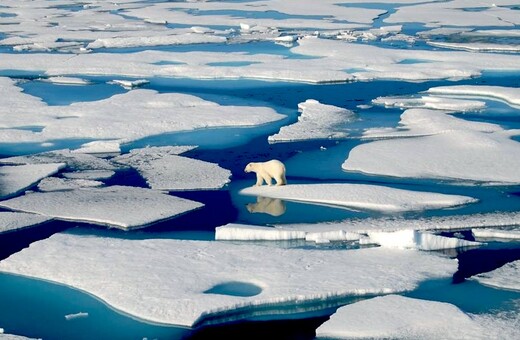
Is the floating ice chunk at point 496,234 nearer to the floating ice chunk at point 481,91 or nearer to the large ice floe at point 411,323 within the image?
the large ice floe at point 411,323

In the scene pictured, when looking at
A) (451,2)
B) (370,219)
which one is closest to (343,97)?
(370,219)

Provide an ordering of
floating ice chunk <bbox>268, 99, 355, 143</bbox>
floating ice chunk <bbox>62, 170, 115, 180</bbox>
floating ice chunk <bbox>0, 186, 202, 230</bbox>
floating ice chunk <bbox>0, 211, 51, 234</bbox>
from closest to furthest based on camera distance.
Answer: floating ice chunk <bbox>0, 211, 51, 234</bbox> → floating ice chunk <bbox>0, 186, 202, 230</bbox> → floating ice chunk <bbox>62, 170, 115, 180</bbox> → floating ice chunk <bbox>268, 99, 355, 143</bbox>

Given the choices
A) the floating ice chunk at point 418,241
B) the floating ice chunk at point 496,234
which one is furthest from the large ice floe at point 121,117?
the floating ice chunk at point 496,234

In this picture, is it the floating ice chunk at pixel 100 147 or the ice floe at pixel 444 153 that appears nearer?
the ice floe at pixel 444 153

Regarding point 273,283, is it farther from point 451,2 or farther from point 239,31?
point 451,2

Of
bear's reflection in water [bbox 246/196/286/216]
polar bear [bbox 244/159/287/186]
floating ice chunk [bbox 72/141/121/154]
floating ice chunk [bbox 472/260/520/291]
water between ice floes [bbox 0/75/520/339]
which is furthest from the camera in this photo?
floating ice chunk [bbox 72/141/121/154]

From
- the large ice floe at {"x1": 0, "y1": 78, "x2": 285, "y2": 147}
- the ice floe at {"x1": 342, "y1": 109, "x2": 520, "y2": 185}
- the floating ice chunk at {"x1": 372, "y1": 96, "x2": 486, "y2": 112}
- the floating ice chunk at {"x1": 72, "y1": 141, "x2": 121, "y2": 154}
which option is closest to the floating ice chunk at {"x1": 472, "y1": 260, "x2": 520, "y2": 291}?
the ice floe at {"x1": 342, "y1": 109, "x2": 520, "y2": 185}

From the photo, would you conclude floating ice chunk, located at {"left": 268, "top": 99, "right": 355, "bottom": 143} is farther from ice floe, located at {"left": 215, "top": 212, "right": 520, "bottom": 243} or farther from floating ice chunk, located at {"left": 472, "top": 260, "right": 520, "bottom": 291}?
floating ice chunk, located at {"left": 472, "top": 260, "right": 520, "bottom": 291}
